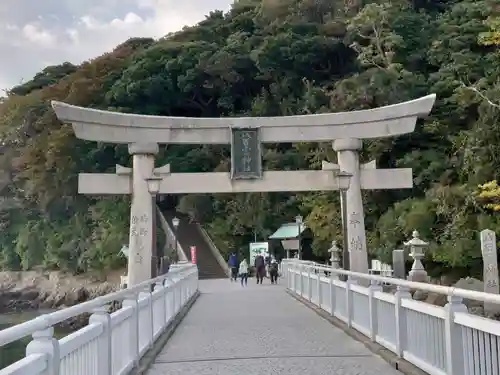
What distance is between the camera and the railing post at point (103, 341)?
19.7 feet

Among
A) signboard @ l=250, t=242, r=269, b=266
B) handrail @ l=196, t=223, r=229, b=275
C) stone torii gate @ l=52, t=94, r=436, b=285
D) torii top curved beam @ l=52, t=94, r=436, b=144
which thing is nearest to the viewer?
stone torii gate @ l=52, t=94, r=436, b=285

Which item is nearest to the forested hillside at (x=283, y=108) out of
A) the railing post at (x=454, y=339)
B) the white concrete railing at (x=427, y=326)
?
the white concrete railing at (x=427, y=326)

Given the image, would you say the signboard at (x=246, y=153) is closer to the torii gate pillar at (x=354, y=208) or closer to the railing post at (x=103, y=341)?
the torii gate pillar at (x=354, y=208)

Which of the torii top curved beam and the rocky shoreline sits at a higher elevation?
the torii top curved beam

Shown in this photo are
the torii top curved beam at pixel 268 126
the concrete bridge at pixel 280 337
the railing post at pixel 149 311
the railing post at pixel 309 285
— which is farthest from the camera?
the torii top curved beam at pixel 268 126

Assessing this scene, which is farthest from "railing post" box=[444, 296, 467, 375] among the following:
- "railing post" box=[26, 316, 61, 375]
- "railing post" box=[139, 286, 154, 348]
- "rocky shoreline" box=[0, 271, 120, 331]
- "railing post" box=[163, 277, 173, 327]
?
"rocky shoreline" box=[0, 271, 120, 331]

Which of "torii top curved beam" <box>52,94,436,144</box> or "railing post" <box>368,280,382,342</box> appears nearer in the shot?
"railing post" <box>368,280,382,342</box>

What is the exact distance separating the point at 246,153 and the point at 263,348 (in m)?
10.8

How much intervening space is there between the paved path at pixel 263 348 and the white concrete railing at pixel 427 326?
347mm

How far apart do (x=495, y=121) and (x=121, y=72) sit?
3337cm

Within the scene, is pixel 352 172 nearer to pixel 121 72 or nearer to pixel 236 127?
Answer: pixel 236 127

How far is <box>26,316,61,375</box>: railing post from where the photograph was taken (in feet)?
13.6

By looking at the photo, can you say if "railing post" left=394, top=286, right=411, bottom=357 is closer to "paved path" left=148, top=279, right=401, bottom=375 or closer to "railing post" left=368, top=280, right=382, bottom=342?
"paved path" left=148, top=279, right=401, bottom=375

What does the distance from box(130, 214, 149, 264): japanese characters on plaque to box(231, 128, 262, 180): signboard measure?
298cm
